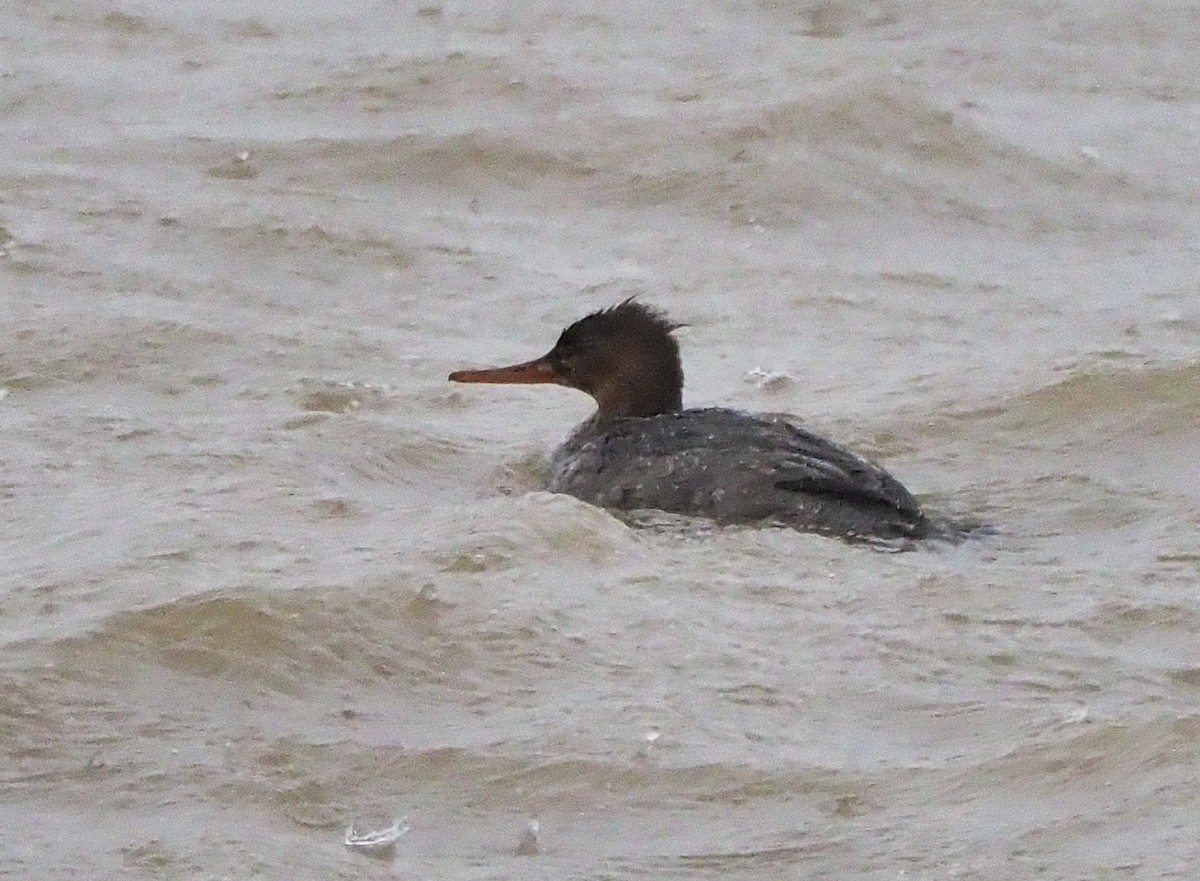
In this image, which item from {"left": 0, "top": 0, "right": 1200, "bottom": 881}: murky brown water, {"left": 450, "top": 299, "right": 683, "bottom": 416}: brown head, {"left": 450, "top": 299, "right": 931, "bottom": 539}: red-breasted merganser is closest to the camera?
{"left": 0, "top": 0, "right": 1200, "bottom": 881}: murky brown water

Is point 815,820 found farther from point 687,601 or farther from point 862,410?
point 862,410

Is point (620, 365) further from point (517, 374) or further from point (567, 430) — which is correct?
point (567, 430)

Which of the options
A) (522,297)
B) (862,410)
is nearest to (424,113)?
(522,297)

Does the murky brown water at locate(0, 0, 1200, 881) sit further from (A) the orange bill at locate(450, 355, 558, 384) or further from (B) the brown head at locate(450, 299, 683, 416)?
(B) the brown head at locate(450, 299, 683, 416)

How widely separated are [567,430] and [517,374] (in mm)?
444

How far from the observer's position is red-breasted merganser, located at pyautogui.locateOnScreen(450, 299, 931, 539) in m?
7.34

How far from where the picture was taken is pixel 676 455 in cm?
764

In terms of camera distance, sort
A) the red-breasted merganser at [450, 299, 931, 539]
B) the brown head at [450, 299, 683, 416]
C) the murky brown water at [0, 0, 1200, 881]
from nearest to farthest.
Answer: the murky brown water at [0, 0, 1200, 881], the red-breasted merganser at [450, 299, 931, 539], the brown head at [450, 299, 683, 416]

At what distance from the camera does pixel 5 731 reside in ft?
18.8

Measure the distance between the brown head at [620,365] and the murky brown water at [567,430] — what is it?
12.9 inches

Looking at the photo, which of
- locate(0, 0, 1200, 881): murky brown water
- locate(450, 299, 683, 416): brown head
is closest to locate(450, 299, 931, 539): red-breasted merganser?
locate(450, 299, 683, 416): brown head

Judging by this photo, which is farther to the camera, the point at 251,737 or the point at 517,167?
the point at 517,167

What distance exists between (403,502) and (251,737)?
198 cm

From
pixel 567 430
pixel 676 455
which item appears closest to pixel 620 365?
pixel 567 430
